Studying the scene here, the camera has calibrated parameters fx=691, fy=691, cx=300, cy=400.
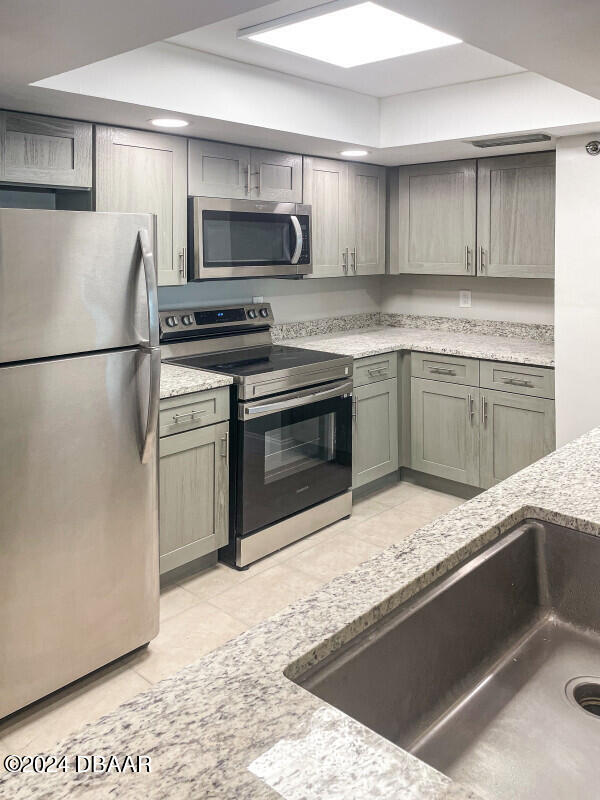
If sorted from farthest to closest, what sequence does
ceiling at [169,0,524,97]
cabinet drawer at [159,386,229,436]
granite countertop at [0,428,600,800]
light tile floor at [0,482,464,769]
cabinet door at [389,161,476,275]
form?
cabinet door at [389,161,476,275], cabinet drawer at [159,386,229,436], ceiling at [169,0,524,97], light tile floor at [0,482,464,769], granite countertop at [0,428,600,800]

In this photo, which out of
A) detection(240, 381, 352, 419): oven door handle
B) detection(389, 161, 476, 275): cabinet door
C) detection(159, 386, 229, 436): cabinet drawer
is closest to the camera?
detection(159, 386, 229, 436): cabinet drawer

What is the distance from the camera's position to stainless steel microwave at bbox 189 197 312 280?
3.24m

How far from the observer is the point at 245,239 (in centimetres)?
345

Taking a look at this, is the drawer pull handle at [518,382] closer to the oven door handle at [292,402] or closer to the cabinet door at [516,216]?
the cabinet door at [516,216]

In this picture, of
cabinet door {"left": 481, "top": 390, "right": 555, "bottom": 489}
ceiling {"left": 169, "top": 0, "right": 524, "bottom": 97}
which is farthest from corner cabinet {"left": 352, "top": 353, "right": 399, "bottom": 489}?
ceiling {"left": 169, "top": 0, "right": 524, "bottom": 97}

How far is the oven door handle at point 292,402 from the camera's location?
3064 mm

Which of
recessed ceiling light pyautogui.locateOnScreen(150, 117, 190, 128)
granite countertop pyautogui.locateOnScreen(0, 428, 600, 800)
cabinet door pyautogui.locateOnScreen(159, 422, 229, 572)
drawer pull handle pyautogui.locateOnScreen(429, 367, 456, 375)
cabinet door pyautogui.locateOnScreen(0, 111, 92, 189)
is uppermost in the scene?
recessed ceiling light pyautogui.locateOnScreen(150, 117, 190, 128)

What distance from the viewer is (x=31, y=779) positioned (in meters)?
0.71

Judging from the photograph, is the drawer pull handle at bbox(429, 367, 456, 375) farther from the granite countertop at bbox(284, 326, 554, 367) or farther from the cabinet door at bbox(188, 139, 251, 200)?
the cabinet door at bbox(188, 139, 251, 200)

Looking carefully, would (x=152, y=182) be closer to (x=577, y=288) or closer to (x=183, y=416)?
(x=183, y=416)

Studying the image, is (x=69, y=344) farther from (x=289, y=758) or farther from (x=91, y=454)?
(x=289, y=758)

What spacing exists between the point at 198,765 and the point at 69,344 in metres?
1.60

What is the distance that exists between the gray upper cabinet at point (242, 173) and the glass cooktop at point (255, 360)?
0.79 metres

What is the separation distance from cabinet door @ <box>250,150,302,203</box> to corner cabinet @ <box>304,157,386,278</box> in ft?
0.31
